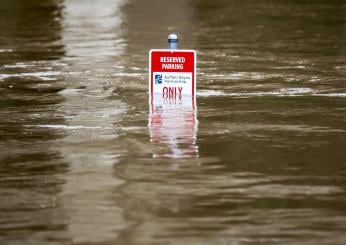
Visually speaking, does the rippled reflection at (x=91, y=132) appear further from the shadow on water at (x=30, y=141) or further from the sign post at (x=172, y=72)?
the sign post at (x=172, y=72)

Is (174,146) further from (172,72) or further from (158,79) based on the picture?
(158,79)

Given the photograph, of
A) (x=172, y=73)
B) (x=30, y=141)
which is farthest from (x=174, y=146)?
(x=172, y=73)

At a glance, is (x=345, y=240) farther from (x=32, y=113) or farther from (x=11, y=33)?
(x=11, y=33)

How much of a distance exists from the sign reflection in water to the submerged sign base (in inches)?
4.6

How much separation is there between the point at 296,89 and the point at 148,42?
8.99 m

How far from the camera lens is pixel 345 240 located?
8.29m

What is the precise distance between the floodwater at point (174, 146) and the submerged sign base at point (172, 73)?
1.01 feet

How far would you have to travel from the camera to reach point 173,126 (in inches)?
541

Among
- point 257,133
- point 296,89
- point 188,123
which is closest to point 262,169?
point 257,133

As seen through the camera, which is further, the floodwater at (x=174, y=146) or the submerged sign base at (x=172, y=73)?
the submerged sign base at (x=172, y=73)

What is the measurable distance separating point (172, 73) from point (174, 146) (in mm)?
3818

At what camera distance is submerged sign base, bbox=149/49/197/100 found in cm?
1577

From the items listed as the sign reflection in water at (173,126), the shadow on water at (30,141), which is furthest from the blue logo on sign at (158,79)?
the shadow on water at (30,141)

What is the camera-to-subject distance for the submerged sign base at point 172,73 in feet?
51.8
